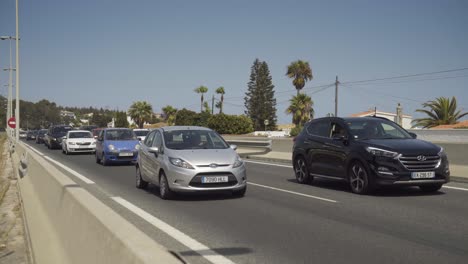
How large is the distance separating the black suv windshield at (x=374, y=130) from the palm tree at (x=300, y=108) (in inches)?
2731

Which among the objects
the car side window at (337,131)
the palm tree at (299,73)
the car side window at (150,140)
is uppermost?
the palm tree at (299,73)

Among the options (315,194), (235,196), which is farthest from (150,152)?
(315,194)

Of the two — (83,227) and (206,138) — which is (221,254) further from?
(206,138)

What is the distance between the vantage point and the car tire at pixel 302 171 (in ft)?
44.8

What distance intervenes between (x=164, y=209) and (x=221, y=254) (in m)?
3.67

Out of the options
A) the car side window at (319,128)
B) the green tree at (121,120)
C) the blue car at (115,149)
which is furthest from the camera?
the green tree at (121,120)

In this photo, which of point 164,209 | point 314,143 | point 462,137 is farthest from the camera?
point 462,137

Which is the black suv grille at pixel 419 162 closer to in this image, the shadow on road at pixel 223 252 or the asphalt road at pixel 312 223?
the asphalt road at pixel 312 223

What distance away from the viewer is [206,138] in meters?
11.8

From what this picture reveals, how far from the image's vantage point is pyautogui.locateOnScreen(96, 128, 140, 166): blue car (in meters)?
21.0

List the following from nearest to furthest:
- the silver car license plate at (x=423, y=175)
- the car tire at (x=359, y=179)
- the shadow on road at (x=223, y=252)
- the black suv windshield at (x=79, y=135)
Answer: the shadow on road at (x=223, y=252)
the silver car license plate at (x=423, y=175)
the car tire at (x=359, y=179)
the black suv windshield at (x=79, y=135)

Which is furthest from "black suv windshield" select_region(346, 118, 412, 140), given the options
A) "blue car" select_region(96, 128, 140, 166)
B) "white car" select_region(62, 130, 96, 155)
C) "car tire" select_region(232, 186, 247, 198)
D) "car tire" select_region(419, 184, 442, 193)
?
"white car" select_region(62, 130, 96, 155)

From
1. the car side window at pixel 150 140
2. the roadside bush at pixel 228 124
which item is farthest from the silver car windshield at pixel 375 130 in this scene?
the roadside bush at pixel 228 124

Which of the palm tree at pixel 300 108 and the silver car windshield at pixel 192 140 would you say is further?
the palm tree at pixel 300 108
